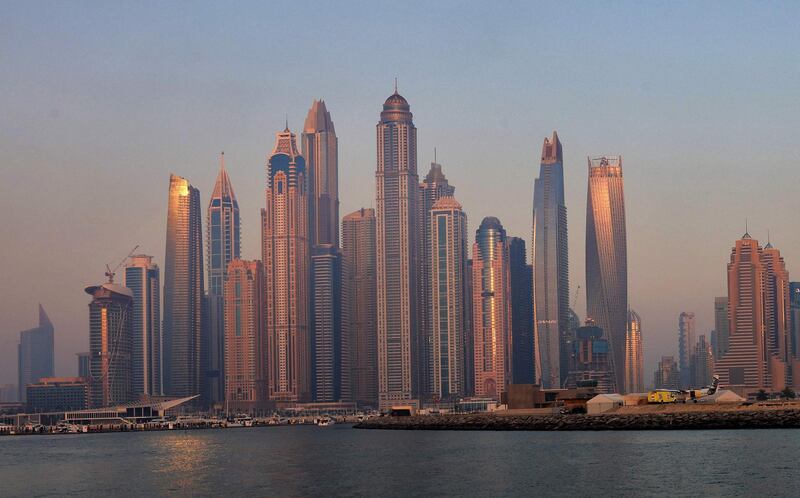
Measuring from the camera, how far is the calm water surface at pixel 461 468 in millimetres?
97250

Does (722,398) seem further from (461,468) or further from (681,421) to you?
(461,468)

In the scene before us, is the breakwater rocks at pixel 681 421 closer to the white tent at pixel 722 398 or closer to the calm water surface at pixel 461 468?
the calm water surface at pixel 461 468

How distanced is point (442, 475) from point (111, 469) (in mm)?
40958

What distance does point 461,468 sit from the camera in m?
118

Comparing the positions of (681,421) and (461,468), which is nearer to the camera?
(461,468)

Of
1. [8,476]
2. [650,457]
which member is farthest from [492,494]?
[8,476]

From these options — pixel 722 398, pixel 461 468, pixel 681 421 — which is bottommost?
pixel 461 468

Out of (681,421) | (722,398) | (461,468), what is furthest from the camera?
(722,398)

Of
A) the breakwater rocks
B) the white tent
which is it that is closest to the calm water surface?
the breakwater rocks

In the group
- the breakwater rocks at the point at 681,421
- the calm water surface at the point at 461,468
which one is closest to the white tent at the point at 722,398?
the breakwater rocks at the point at 681,421

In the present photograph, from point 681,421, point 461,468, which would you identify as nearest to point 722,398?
point 681,421

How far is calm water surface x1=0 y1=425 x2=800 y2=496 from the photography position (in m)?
97.2

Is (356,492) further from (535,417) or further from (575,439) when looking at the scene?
(535,417)

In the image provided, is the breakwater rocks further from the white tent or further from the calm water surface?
the white tent
